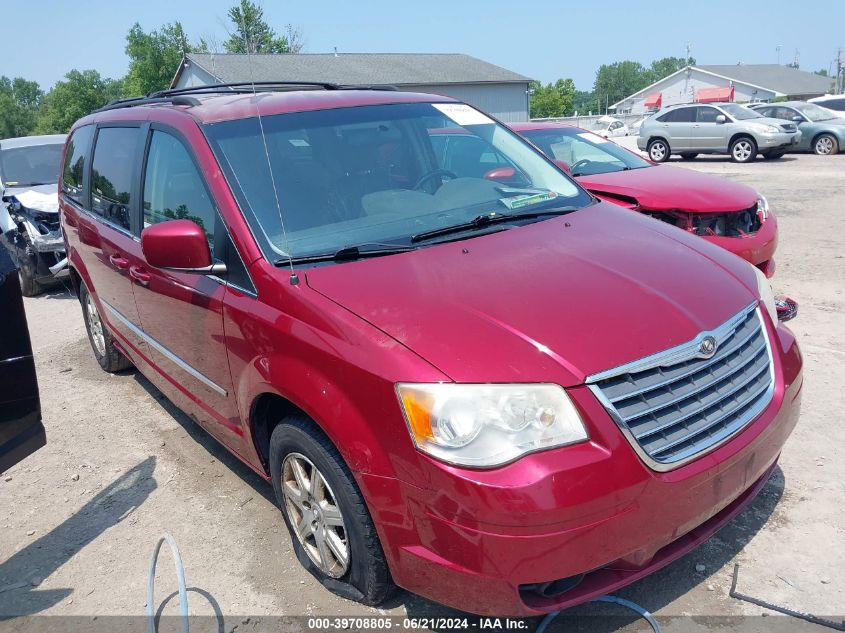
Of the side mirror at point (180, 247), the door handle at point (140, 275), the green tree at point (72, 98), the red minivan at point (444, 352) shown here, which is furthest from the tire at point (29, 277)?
the green tree at point (72, 98)

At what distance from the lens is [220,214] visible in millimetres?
3016

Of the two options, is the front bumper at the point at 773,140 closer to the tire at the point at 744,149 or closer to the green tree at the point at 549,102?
the tire at the point at 744,149

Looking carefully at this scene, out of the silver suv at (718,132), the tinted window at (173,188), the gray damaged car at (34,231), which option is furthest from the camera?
the silver suv at (718,132)

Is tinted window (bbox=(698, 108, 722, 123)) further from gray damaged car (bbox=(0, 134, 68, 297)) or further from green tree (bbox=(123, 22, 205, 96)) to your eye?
green tree (bbox=(123, 22, 205, 96))

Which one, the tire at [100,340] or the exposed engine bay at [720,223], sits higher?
the exposed engine bay at [720,223]

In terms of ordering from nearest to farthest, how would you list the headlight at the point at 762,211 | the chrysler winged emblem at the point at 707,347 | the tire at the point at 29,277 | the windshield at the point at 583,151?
the chrysler winged emblem at the point at 707,347
the headlight at the point at 762,211
the windshield at the point at 583,151
the tire at the point at 29,277

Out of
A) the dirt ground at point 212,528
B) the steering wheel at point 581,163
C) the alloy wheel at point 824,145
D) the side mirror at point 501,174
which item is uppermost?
the side mirror at point 501,174

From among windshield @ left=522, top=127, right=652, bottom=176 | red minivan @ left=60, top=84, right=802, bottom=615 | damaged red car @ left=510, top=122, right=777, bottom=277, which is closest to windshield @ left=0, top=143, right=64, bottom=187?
windshield @ left=522, top=127, right=652, bottom=176

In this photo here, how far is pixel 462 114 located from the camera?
13.2 feet

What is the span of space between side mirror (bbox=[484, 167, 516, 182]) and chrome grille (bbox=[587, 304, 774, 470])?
4.74ft

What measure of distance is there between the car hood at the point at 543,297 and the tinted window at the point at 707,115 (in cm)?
1862

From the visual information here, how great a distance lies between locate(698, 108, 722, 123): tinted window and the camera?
1966 centimetres

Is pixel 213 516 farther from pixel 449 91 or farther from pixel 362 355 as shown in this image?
pixel 449 91

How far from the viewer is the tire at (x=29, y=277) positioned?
879cm
